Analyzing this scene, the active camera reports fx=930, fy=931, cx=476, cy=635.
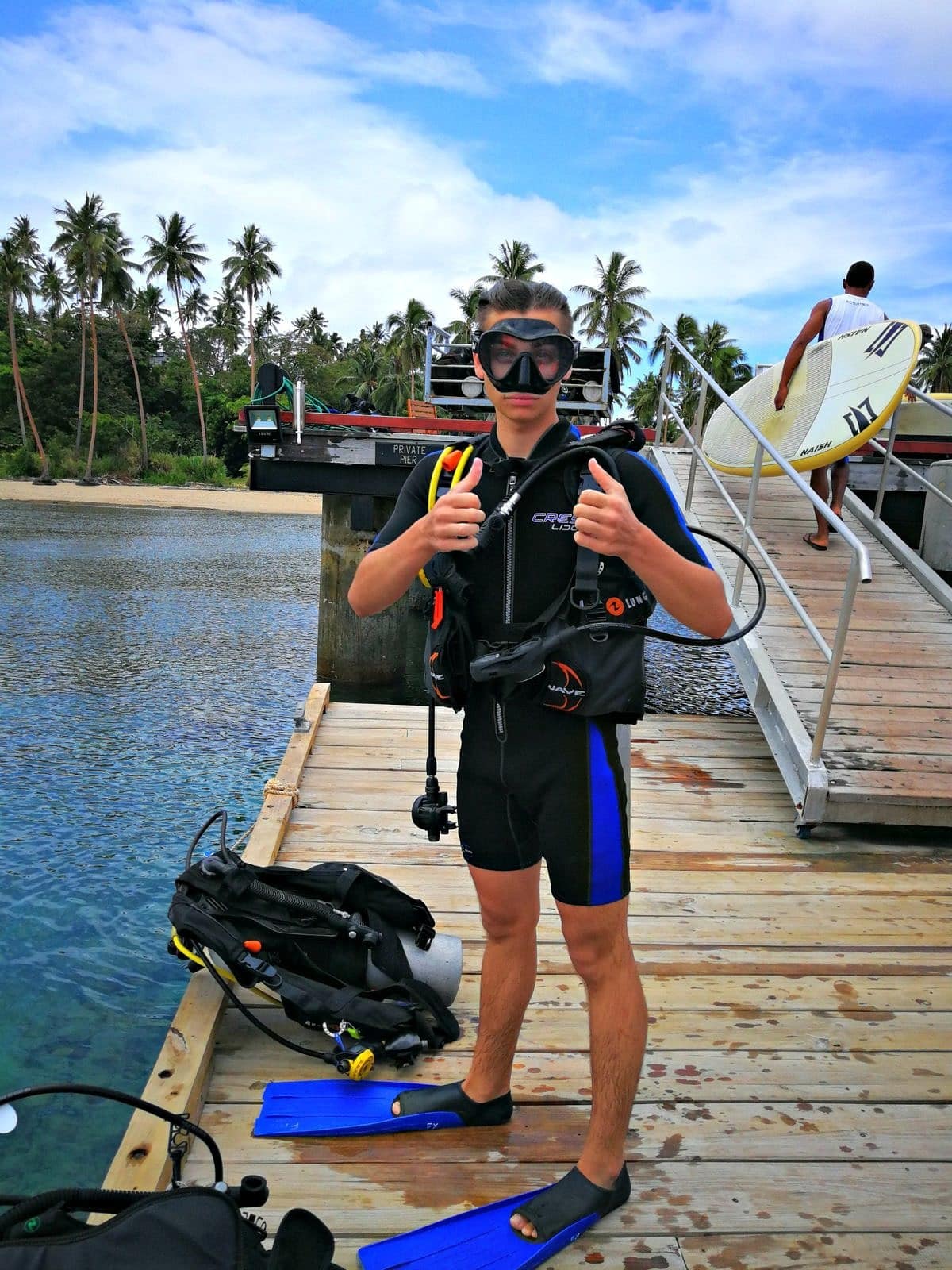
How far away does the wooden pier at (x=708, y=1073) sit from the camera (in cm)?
215

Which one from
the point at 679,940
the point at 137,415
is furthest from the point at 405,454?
the point at 137,415

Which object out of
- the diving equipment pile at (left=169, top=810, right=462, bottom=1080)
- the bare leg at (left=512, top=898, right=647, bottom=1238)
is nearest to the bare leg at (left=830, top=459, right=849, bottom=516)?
the diving equipment pile at (left=169, top=810, right=462, bottom=1080)

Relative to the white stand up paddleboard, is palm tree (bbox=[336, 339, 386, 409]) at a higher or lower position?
higher

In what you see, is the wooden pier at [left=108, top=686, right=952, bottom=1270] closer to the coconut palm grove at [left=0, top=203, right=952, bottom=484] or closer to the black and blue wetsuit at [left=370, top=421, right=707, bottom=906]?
the black and blue wetsuit at [left=370, top=421, right=707, bottom=906]

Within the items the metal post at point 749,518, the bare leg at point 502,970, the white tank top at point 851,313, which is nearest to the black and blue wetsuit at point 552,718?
the bare leg at point 502,970

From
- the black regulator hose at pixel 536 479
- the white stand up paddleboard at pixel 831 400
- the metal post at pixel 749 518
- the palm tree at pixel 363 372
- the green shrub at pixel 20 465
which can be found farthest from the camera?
the palm tree at pixel 363 372

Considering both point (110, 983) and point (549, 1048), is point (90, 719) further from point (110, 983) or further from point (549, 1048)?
point (549, 1048)

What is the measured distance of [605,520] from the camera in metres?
Result: 1.77

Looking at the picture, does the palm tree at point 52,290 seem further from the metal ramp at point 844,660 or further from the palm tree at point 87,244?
the metal ramp at point 844,660

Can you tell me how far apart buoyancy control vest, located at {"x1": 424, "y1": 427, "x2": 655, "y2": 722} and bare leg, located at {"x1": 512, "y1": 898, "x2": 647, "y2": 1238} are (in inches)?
18.2

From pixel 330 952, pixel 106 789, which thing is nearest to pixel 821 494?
pixel 330 952

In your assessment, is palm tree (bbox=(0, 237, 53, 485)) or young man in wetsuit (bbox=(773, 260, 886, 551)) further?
palm tree (bbox=(0, 237, 53, 485))

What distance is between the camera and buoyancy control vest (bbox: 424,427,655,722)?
1.94 m

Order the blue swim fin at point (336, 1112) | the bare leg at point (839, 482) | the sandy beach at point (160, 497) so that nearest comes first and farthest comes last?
1. the blue swim fin at point (336, 1112)
2. the bare leg at point (839, 482)
3. the sandy beach at point (160, 497)
